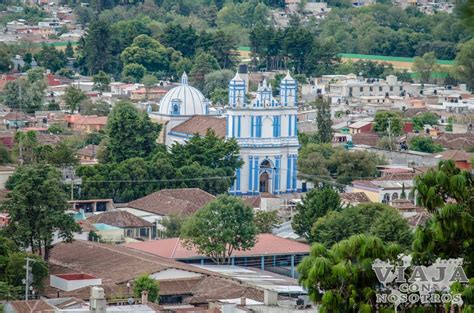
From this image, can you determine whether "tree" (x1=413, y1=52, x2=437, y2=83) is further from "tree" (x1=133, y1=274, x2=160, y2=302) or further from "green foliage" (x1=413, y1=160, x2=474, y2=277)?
"green foliage" (x1=413, y1=160, x2=474, y2=277)

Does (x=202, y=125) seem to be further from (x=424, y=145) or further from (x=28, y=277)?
(x=28, y=277)

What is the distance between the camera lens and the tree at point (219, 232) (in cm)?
3294

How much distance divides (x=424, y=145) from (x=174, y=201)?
514 inches

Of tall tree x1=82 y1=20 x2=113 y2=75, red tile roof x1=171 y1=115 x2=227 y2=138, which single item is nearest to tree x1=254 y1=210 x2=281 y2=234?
red tile roof x1=171 y1=115 x2=227 y2=138

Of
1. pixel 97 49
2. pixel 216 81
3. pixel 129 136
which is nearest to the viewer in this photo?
pixel 129 136

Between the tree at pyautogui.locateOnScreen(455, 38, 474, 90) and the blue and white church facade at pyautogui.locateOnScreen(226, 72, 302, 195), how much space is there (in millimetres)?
21926

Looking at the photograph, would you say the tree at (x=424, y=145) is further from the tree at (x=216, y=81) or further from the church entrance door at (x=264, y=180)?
the tree at (x=216, y=81)

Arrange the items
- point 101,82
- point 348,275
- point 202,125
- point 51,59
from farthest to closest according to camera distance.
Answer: point 51,59 → point 101,82 → point 202,125 → point 348,275

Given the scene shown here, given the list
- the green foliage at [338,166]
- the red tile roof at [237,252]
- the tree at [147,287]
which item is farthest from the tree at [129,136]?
the tree at [147,287]

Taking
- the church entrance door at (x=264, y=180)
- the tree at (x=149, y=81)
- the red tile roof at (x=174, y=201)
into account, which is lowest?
the church entrance door at (x=264, y=180)

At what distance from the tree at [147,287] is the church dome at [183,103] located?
65.1ft

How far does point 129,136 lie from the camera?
44.5 meters

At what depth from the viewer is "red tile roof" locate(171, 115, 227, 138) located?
46.0m

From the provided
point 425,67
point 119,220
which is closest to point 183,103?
point 119,220
